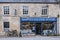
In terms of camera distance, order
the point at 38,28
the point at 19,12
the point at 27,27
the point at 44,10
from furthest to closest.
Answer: the point at 38,28
the point at 27,27
the point at 44,10
the point at 19,12

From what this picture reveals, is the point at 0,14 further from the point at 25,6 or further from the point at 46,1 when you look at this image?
the point at 46,1

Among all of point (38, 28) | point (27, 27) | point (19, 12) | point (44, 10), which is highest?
point (44, 10)

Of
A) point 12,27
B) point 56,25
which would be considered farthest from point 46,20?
point 12,27

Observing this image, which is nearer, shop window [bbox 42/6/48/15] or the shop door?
shop window [bbox 42/6/48/15]

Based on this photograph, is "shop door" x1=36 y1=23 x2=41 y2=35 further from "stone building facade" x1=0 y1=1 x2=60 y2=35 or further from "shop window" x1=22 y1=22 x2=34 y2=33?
"stone building facade" x1=0 y1=1 x2=60 y2=35

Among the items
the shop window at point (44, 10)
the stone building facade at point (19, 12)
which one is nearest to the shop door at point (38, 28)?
the stone building facade at point (19, 12)

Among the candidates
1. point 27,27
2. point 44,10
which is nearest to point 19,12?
point 27,27

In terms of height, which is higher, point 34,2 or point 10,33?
point 34,2

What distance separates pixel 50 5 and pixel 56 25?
318 centimetres

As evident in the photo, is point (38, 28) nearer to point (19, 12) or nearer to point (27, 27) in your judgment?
point (27, 27)

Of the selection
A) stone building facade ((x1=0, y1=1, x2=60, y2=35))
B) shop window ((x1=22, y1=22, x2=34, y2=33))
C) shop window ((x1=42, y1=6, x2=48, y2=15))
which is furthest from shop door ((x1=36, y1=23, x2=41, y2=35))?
shop window ((x1=42, y1=6, x2=48, y2=15))

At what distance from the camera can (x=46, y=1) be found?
3769 centimetres

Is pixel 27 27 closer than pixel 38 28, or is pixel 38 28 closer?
pixel 27 27

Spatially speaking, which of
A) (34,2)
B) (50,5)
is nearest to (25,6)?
(34,2)
